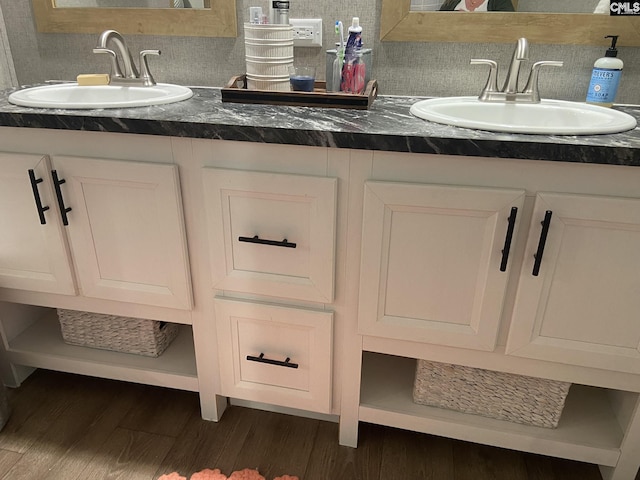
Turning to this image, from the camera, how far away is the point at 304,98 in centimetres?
131

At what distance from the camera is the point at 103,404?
154 centimetres

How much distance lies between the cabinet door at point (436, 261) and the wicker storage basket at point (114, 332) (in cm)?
69

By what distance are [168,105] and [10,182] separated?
0.46 metres

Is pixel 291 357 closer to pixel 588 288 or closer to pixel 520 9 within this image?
pixel 588 288

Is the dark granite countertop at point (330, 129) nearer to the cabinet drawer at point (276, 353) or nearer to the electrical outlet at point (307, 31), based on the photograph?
the electrical outlet at point (307, 31)

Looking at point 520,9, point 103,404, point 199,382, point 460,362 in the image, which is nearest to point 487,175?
point 460,362

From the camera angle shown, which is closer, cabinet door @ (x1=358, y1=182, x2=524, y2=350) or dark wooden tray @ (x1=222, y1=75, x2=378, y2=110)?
cabinet door @ (x1=358, y1=182, x2=524, y2=350)

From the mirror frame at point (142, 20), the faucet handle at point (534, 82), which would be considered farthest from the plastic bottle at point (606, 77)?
the mirror frame at point (142, 20)

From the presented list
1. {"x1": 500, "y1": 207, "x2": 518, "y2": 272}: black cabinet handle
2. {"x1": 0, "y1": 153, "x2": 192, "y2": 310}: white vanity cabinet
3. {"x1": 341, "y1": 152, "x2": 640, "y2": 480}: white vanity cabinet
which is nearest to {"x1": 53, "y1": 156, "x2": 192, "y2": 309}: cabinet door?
{"x1": 0, "y1": 153, "x2": 192, "y2": 310}: white vanity cabinet

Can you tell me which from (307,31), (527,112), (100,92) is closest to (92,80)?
(100,92)

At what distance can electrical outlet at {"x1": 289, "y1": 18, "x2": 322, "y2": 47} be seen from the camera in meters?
1.49

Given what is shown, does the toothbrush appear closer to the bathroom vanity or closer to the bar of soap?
the bathroom vanity

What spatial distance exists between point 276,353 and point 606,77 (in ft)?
3.82

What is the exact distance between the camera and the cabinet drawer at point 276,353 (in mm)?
1251
